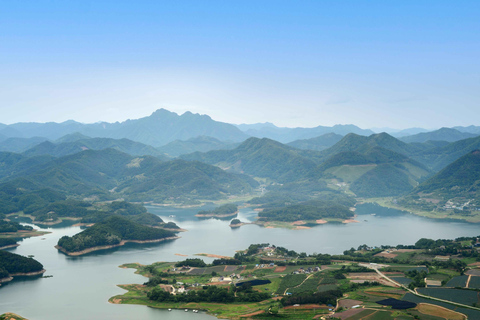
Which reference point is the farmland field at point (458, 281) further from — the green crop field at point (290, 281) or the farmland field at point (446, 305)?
the green crop field at point (290, 281)

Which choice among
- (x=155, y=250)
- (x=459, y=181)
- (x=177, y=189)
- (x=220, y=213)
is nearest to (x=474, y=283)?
(x=155, y=250)

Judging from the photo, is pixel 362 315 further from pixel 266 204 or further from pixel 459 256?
pixel 266 204

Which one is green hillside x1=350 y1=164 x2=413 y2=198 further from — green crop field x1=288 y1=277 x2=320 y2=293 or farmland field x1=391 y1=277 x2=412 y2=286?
green crop field x1=288 y1=277 x2=320 y2=293

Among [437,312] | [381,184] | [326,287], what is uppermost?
[381,184]

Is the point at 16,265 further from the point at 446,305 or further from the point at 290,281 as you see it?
the point at 446,305

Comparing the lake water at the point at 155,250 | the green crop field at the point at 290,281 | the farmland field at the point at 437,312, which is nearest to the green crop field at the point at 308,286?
the green crop field at the point at 290,281

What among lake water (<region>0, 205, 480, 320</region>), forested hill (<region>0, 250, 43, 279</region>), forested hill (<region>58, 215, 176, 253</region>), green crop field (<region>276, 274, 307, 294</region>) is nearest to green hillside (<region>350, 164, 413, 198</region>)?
lake water (<region>0, 205, 480, 320</region>)
